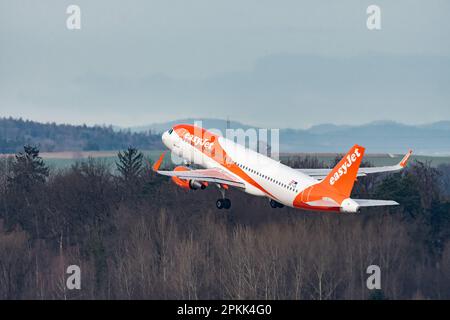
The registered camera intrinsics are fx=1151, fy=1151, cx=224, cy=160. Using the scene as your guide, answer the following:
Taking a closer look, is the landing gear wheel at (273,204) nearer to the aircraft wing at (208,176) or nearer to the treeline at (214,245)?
the treeline at (214,245)

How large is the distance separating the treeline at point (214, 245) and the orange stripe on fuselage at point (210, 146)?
10.0 m

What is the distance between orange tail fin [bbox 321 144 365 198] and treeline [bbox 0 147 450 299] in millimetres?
16769

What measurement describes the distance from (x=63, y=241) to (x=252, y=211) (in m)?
28.3

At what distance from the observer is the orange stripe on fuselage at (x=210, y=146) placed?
10534cm

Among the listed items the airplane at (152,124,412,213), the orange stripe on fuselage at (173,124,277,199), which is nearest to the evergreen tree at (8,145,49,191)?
the airplane at (152,124,412,213)

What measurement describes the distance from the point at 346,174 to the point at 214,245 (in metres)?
29.0

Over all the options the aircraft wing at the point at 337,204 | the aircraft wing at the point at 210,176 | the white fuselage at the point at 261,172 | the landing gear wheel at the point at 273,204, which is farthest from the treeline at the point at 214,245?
the aircraft wing at the point at 337,204

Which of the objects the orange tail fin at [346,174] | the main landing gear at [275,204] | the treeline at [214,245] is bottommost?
the treeline at [214,245]

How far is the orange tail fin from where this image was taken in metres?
92.7

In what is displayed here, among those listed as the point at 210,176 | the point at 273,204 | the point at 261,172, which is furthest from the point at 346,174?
the point at 273,204

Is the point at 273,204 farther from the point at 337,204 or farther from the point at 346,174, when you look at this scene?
the point at 346,174

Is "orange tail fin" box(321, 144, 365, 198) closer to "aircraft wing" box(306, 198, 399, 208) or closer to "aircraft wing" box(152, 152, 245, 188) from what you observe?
"aircraft wing" box(306, 198, 399, 208)

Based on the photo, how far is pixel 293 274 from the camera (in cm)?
11212

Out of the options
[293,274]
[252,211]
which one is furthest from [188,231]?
[293,274]
